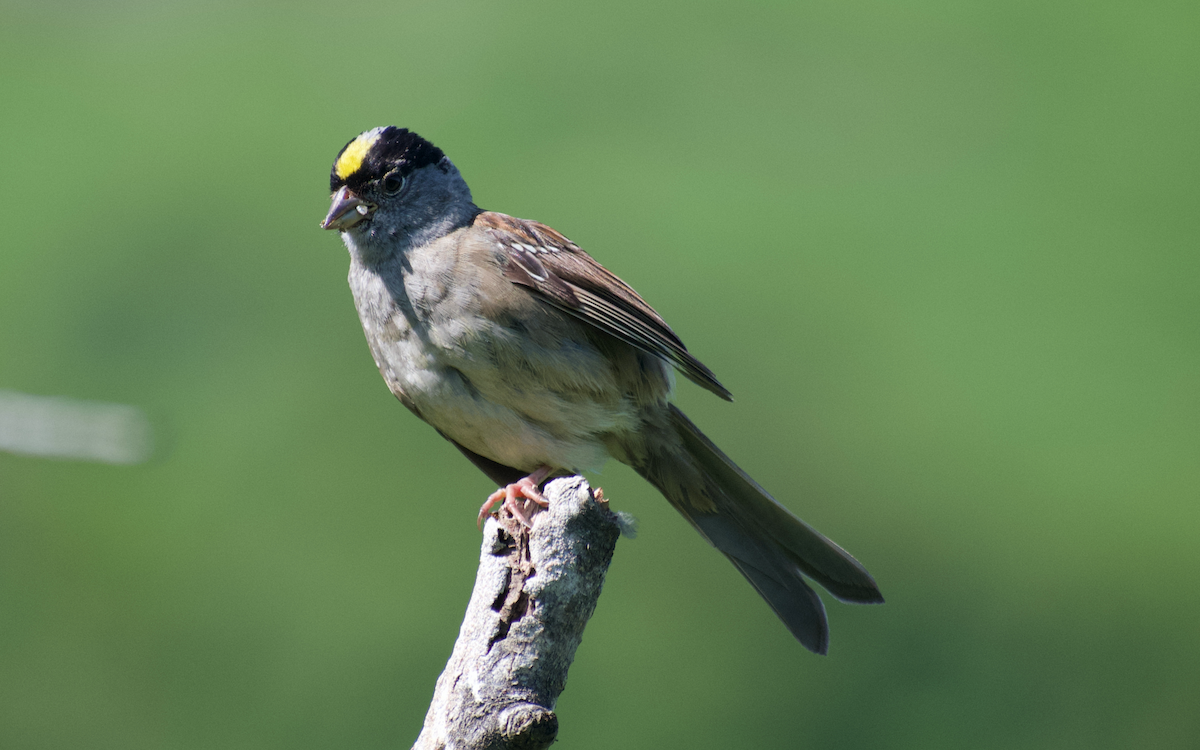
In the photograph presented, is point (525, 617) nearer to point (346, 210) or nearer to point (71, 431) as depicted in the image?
point (346, 210)

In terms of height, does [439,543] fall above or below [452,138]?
below

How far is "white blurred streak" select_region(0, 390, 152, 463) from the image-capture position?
314cm

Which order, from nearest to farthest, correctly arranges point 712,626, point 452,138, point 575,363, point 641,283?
point 575,363 → point 712,626 → point 641,283 → point 452,138

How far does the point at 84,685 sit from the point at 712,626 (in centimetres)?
329

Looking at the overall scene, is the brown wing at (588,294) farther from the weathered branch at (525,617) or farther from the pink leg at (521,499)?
the weathered branch at (525,617)

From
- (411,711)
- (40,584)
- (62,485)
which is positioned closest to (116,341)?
(62,485)

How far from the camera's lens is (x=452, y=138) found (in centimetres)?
695

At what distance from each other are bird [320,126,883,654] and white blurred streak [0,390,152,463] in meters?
0.82

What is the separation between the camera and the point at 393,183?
356 cm

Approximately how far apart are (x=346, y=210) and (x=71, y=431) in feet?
3.63

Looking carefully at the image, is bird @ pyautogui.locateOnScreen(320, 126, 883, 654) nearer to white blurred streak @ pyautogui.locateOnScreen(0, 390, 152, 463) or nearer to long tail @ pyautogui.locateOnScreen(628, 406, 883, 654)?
long tail @ pyautogui.locateOnScreen(628, 406, 883, 654)

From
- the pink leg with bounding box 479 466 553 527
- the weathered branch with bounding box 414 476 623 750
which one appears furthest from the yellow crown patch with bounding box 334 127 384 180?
the weathered branch with bounding box 414 476 623 750

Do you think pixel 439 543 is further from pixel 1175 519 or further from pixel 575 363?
pixel 1175 519

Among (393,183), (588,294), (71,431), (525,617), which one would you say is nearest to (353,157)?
(393,183)
